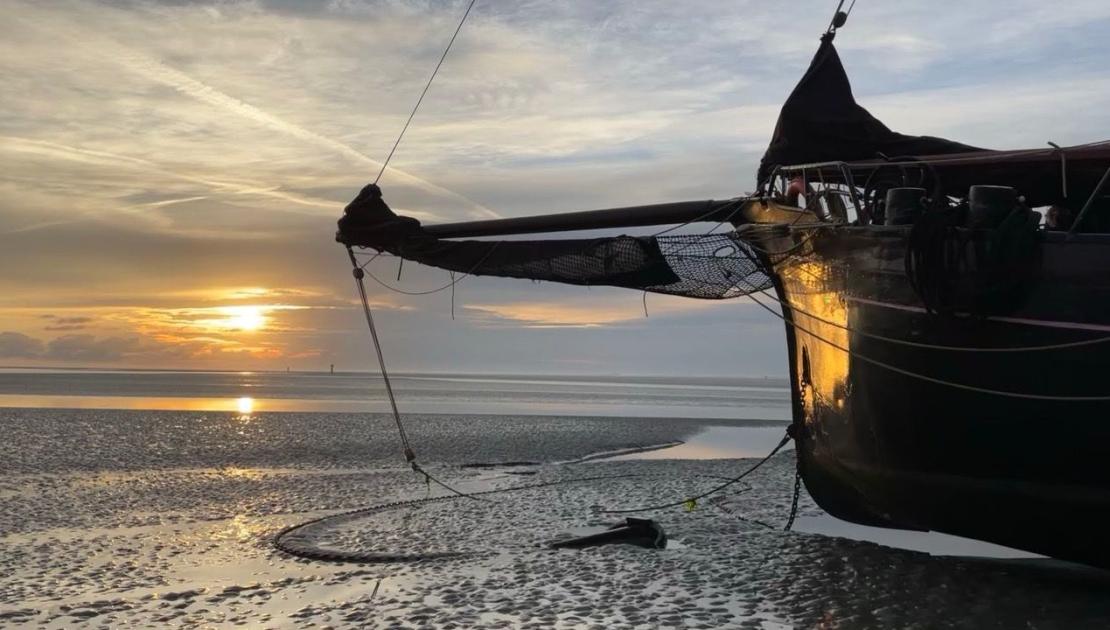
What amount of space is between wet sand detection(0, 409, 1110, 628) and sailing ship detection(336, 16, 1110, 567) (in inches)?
36.6

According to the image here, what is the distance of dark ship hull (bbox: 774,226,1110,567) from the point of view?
7332 mm

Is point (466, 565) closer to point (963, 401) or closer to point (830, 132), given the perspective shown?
point (963, 401)

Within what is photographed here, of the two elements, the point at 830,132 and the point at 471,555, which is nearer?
the point at 471,555

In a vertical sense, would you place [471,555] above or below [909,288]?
below

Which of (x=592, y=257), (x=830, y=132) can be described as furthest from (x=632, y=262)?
(x=830, y=132)

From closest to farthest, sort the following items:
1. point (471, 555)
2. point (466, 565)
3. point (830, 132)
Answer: point (466, 565)
point (471, 555)
point (830, 132)

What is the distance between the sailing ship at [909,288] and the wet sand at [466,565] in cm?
93

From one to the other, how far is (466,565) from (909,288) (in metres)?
5.21

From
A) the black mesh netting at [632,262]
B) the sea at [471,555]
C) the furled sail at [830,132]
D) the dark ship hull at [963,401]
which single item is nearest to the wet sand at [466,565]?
the sea at [471,555]

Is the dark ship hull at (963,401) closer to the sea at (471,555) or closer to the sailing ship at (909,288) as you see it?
the sailing ship at (909,288)

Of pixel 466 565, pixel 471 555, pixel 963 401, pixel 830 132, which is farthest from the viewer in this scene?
pixel 830 132

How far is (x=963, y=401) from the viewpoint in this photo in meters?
8.09

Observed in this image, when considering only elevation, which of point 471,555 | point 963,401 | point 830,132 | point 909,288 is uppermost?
point 830,132

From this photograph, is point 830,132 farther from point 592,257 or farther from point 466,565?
point 466,565
